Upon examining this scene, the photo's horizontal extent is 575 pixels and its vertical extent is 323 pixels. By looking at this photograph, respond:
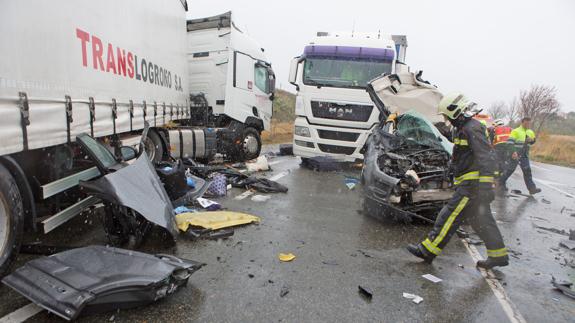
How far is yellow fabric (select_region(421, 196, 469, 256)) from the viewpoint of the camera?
3426mm

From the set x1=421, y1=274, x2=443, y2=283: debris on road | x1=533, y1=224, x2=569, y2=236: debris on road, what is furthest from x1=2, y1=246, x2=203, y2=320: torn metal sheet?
x1=533, y1=224, x2=569, y2=236: debris on road

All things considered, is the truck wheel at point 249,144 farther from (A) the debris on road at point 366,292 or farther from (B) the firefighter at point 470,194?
(A) the debris on road at point 366,292

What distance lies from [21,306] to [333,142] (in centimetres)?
688

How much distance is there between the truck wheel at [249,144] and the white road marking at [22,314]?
23.4 feet

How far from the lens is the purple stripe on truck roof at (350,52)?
26.6 ft

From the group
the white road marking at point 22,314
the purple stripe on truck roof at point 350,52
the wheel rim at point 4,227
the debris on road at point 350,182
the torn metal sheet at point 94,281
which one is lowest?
the debris on road at point 350,182

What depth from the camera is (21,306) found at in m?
2.29

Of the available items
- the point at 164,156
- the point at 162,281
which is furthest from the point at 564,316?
the point at 164,156

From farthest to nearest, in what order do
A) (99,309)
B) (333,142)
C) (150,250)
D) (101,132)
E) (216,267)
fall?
(333,142) < (101,132) < (150,250) < (216,267) < (99,309)

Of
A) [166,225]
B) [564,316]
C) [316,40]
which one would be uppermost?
[316,40]

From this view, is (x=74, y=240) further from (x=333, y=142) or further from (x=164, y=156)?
(x=333, y=142)

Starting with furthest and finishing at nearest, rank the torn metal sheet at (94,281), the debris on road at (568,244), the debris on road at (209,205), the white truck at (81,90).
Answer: the debris on road at (209,205) → the debris on road at (568,244) → the white truck at (81,90) → the torn metal sheet at (94,281)

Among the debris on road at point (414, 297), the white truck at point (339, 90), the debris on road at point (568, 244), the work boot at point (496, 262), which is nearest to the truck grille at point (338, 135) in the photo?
the white truck at point (339, 90)

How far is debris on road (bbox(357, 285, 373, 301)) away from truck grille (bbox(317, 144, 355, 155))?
5704 mm
